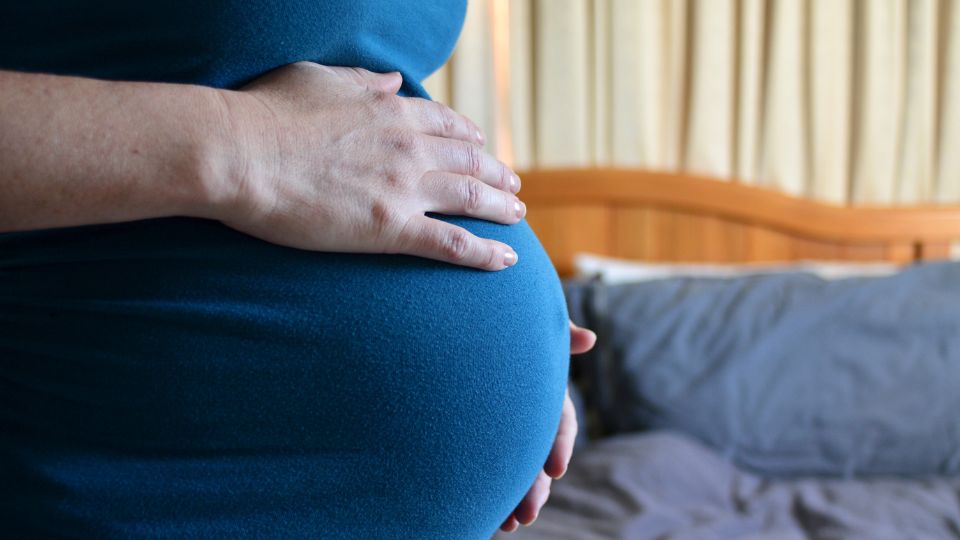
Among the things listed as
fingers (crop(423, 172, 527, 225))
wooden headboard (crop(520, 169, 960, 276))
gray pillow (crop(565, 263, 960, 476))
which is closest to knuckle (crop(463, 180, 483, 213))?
fingers (crop(423, 172, 527, 225))

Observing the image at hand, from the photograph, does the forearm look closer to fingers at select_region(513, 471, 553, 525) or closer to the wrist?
the wrist

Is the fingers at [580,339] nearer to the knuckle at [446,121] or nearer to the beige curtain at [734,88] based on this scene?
the knuckle at [446,121]

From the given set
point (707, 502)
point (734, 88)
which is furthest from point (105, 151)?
point (734, 88)

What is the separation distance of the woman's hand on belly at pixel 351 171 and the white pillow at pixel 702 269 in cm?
136

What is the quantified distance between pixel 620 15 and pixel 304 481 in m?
1.86

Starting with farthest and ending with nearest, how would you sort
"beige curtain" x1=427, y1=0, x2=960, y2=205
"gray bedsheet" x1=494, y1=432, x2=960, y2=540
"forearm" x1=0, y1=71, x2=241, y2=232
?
"beige curtain" x1=427, y1=0, x2=960, y2=205, "gray bedsheet" x1=494, y1=432, x2=960, y2=540, "forearm" x1=0, y1=71, x2=241, y2=232

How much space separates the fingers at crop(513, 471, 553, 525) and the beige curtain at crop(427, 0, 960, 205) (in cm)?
161

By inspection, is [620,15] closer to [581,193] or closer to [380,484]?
[581,193]

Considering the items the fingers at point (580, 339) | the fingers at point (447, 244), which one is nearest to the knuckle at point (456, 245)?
the fingers at point (447, 244)

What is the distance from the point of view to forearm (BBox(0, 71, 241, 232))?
17.2 inches

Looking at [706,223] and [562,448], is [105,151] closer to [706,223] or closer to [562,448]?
[562,448]

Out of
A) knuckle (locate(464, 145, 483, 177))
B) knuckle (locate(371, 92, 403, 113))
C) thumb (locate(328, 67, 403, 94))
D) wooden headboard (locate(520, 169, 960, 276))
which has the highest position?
thumb (locate(328, 67, 403, 94))

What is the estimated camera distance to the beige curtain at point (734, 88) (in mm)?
2090

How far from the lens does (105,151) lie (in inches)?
17.7
